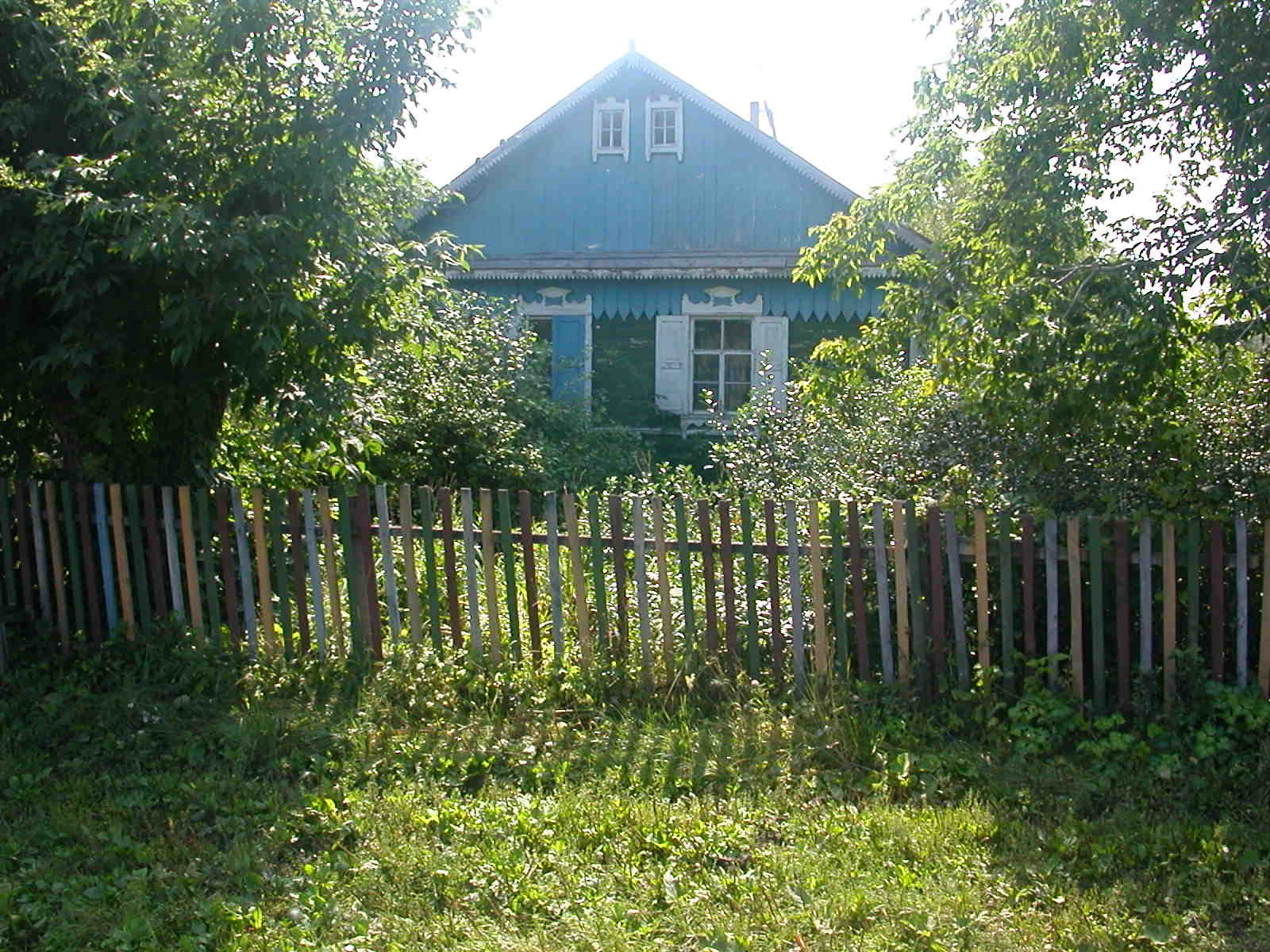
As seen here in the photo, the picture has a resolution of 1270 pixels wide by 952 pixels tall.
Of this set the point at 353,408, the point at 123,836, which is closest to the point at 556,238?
the point at 353,408

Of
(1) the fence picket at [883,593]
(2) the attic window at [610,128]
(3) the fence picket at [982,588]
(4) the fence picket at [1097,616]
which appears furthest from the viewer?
(2) the attic window at [610,128]

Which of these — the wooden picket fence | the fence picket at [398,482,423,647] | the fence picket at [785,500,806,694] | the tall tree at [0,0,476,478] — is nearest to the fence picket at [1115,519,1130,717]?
the wooden picket fence

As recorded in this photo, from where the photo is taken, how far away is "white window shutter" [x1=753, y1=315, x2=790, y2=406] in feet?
47.7

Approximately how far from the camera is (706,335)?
1511 centimetres

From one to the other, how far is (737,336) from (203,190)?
9600 millimetres

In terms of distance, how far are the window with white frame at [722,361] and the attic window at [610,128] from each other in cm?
270

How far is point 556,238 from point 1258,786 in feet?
40.9

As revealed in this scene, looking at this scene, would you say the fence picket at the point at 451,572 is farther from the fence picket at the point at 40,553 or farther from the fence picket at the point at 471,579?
the fence picket at the point at 40,553

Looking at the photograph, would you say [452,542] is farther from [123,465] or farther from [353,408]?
[123,465]

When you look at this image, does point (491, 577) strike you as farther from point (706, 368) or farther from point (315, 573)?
point (706, 368)

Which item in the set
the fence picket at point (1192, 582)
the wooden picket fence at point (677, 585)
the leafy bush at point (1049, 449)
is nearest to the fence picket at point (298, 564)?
the wooden picket fence at point (677, 585)

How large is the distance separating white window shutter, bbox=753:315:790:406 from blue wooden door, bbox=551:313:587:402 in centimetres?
221

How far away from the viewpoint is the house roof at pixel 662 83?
48.9 ft

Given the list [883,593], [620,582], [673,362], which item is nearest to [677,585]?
[620,582]
